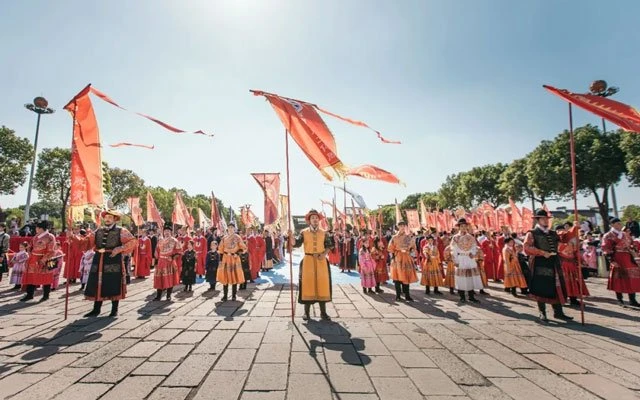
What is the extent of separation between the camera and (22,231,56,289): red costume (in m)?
7.71

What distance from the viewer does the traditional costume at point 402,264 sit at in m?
8.15

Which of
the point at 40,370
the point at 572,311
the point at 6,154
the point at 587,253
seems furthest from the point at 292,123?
the point at 6,154

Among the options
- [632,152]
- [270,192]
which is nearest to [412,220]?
[270,192]

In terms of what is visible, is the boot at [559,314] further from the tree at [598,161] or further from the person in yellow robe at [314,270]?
the tree at [598,161]

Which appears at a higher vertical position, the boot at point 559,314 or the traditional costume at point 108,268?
the traditional costume at point 108,268

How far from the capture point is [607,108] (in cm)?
563

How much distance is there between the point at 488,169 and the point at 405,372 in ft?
150

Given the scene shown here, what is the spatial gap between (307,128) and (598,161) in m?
27.4

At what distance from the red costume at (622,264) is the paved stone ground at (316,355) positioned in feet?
2.54

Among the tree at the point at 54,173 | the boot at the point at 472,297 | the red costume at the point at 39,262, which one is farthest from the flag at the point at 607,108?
the tree at the point at 54,173

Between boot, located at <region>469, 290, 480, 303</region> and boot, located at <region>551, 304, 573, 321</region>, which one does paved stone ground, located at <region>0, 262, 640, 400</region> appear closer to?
boot, located at <region>551, 304, 573, 321</region>

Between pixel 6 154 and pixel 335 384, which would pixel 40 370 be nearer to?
pixel 335 384

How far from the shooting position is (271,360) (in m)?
3.85

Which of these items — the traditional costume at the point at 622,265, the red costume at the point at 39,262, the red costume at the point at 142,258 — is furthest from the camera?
the red costume at the point at 142,258
